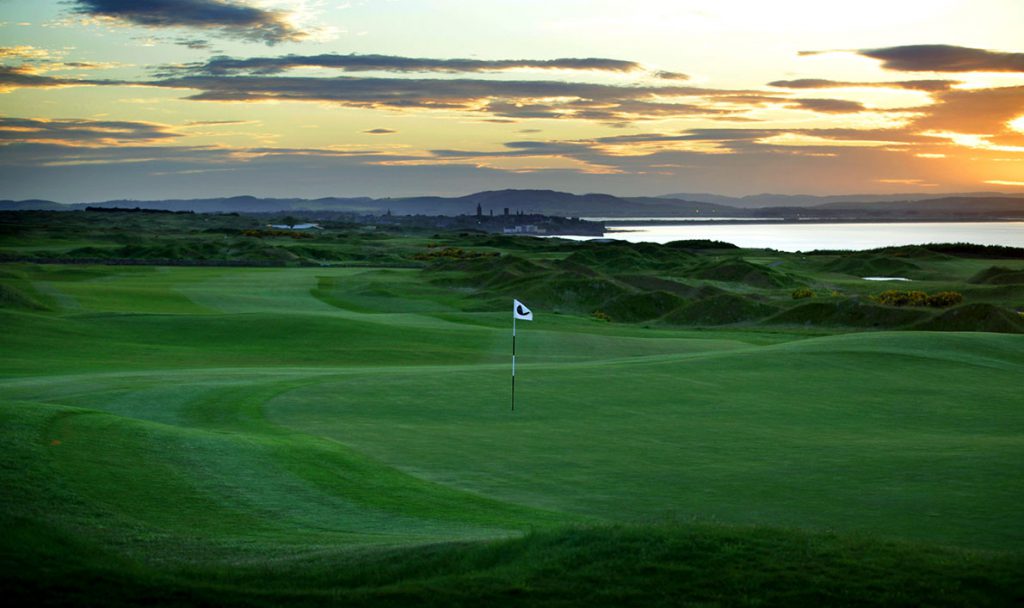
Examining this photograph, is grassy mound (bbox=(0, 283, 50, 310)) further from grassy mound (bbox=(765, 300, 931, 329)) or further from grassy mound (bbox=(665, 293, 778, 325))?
grassy mound (bbox=(765, 300, 931, 329))

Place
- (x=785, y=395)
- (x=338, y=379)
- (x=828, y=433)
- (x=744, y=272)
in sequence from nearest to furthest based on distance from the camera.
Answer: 1. (x=828, y=433)
2. (x=785, y=395)
3. (x=338, y=379)
4. (x=744, y=272)

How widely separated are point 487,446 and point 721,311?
152ft

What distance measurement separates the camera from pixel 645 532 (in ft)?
31.4

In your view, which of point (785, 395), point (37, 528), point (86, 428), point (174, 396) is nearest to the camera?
point (37, 528)

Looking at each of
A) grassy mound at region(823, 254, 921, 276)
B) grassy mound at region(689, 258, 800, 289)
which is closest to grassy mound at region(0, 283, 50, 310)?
grassy mound at region(689, 258, 800, 289)

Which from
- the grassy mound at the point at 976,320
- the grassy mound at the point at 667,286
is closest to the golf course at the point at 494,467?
the grassy mound at the point at 976,320

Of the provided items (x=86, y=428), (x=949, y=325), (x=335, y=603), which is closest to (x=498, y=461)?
(x=86, y=428)

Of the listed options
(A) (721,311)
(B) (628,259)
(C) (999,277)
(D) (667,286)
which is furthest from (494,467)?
(B) (628,259)

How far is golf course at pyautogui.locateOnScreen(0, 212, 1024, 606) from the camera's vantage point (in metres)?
8.71

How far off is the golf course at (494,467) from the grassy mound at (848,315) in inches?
644

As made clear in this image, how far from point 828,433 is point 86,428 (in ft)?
43.0

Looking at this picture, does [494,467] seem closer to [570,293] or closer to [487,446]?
[487,446]

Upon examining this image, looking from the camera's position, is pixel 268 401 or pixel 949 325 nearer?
pixel 268 401

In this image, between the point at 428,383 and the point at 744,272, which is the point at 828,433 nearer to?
the point at 428,383
